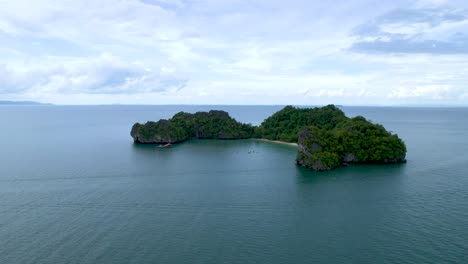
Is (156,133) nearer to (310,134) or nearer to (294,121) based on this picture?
(294,121)

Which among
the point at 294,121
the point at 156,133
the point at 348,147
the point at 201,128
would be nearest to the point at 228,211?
the point at 348,147

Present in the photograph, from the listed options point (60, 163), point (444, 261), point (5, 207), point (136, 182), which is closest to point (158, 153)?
point (60, 163)

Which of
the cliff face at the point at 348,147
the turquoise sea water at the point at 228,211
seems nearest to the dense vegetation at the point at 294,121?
the cliff face at the point at 348,147

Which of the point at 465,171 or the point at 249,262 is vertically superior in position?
the point at 465,171

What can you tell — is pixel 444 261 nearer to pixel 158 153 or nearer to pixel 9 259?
pixel 9 259

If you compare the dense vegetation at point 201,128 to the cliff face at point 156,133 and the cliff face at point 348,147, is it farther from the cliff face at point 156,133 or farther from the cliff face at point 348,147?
the cliff face at point 348,147

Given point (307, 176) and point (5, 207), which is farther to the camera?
point (307, 176)

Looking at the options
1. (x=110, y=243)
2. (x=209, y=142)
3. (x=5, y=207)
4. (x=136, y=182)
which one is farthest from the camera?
(x=209, y=142)
